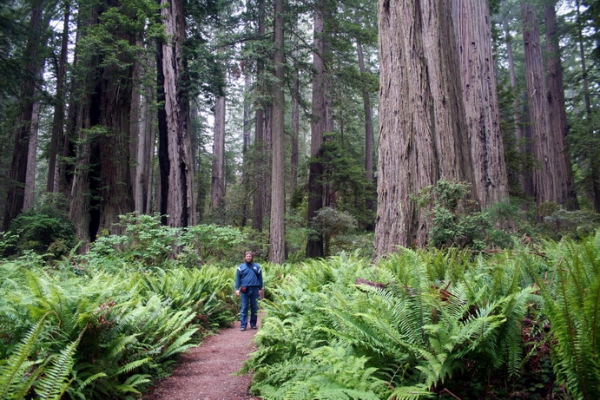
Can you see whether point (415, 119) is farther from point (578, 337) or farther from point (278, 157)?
point (278, 157)

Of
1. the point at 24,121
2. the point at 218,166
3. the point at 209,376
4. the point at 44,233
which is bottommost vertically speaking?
the point at 209,376

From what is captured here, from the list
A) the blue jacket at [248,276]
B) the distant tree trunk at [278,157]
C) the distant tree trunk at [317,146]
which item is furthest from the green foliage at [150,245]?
the distant tree trunk at [317,146]

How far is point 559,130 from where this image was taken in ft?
67.8

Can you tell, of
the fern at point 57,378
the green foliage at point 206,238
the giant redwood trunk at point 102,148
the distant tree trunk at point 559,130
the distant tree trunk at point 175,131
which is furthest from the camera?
the distant tree trunk at point 559,130

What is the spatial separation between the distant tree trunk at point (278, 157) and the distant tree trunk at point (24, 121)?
1052 cm

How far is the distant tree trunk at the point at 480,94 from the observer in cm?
1093

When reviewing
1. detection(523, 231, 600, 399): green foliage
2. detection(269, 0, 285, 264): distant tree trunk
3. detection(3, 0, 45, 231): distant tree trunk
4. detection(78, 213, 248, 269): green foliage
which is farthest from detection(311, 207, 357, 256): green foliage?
detection(523, 231, 600, 399): green foliage

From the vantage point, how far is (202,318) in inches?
313

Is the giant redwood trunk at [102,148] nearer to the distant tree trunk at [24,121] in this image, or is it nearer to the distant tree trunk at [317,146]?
the distant tree trunk at [24,121]

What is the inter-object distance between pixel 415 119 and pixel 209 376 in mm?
6070

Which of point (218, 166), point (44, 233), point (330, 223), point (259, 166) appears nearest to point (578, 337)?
point (44, 233)

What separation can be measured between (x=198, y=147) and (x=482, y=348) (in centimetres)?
3927

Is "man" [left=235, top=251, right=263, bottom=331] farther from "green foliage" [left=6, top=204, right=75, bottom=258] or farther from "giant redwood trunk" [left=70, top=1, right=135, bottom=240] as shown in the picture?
"giant redwood trunk" [left=70, top=1, right=135, bottom=240]

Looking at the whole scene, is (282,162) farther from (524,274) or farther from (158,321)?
(524,274)
